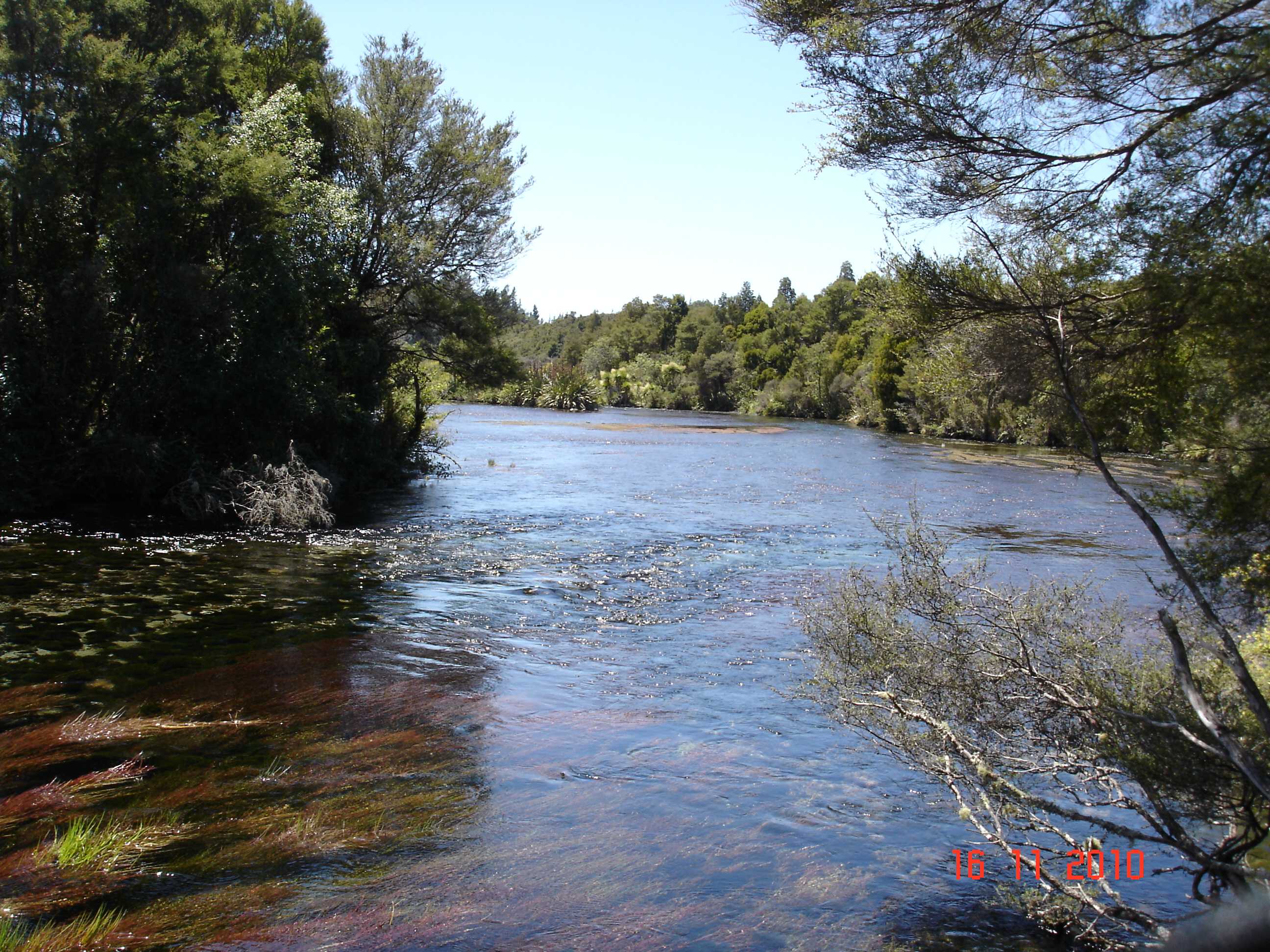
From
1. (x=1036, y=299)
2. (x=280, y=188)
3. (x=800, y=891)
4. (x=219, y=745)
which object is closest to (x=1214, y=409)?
(x=1036, y=299)

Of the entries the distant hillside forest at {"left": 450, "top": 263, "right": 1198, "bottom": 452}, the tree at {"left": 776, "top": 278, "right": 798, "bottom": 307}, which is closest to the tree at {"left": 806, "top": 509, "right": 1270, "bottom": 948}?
the distant hillside forest at {"left": 450, "top": 263, "right": 1198, "bottom": 452}

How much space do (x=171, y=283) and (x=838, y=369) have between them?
5452 centimetres

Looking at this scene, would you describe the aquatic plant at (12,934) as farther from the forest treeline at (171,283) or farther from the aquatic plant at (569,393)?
the aquatic plant at (569,393)

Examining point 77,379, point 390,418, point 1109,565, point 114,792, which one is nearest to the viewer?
point 114,792

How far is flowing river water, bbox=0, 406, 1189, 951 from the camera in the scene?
452 cm

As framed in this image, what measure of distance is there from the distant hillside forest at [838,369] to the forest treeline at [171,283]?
6782 mm

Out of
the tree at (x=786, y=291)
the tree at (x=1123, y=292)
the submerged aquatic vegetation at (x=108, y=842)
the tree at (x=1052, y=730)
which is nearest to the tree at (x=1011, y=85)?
the tree at (x=1123, y=292)

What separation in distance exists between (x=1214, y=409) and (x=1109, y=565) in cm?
1053

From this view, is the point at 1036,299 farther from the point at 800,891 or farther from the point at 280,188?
the point at 280,188

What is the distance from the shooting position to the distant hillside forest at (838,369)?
5.71 meters

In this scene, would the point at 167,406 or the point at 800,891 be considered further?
the point at 167,406

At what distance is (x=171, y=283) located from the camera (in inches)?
627

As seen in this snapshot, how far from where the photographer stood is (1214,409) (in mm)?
4949

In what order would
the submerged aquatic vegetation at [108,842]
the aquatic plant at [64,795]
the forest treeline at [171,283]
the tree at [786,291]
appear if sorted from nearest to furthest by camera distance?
the submerged aquatic vegetation at [108,842], the aquatic plant at [64,795], the forest treeline at [171,283], the tree at [786,291]
